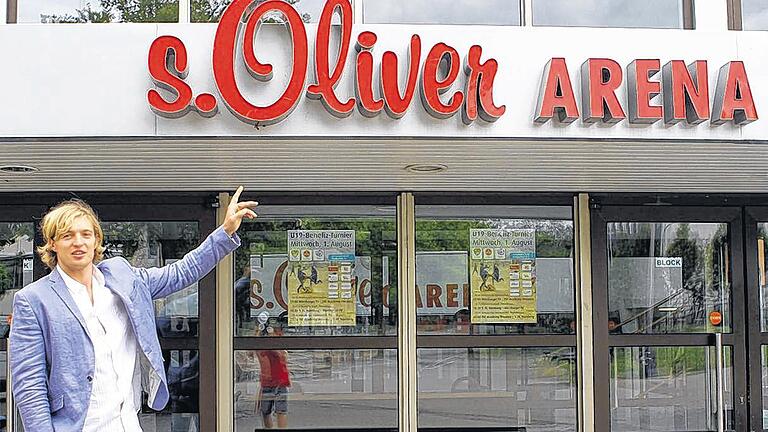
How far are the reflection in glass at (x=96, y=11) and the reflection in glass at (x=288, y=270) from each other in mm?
1740

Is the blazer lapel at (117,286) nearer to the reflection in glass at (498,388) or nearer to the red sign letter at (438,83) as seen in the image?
the red sign letter at (438,83)

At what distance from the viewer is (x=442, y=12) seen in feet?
18.3

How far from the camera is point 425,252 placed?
22.1 ft

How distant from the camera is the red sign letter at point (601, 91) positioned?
185 inches

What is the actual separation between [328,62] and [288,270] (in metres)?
2.46

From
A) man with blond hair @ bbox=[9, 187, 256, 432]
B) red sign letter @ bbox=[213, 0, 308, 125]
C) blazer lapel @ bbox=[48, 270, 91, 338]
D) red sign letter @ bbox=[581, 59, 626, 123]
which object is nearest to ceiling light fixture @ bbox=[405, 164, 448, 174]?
red sign letter @ bbox=[581, 59, 626, 123]

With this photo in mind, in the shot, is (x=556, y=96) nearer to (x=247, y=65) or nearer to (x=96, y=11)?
(x=247, y=65)

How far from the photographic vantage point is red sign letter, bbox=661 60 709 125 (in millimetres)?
4762

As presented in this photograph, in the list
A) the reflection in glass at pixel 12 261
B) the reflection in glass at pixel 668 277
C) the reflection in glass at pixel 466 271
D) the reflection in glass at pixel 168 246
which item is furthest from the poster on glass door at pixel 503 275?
the reflection in glass at pixel 12 261

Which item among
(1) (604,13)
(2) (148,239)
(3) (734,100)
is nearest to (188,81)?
(2) (148,239)

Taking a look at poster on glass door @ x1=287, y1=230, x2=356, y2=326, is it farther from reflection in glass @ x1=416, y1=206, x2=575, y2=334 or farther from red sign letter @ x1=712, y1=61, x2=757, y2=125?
red sign letter @ x1=712, y1=61, x2=757, y2=125

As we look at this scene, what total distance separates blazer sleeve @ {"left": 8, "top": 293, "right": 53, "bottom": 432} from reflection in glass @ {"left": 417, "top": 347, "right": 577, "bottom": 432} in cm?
372

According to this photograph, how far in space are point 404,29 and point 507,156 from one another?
0.94 metres

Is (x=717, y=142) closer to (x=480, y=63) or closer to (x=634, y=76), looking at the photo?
(x=634, y=76)
